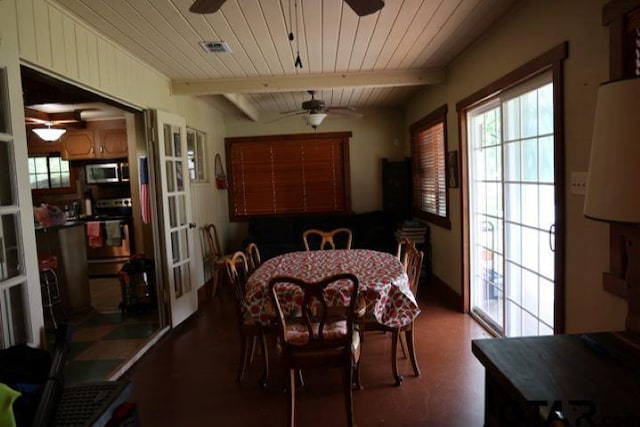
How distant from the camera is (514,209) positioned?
3.02 meters

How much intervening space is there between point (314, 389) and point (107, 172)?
501 centimetres

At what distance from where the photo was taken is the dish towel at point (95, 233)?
19.3ft

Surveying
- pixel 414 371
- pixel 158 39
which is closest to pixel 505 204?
pixel 414 371

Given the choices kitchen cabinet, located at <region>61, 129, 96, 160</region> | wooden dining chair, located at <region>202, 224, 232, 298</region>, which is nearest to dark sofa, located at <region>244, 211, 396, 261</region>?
wooden dining chair, located at <region>202, 224, 232, 298</region>

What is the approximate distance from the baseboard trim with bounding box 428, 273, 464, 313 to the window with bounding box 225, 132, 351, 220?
1966 mm

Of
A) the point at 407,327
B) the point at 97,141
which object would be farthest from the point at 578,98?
the point at 97,141

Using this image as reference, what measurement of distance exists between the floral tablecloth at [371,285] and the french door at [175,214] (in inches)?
48.5

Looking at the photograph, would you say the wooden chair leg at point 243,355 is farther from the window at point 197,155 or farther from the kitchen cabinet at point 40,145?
the kitchen cabinet at point 40,145

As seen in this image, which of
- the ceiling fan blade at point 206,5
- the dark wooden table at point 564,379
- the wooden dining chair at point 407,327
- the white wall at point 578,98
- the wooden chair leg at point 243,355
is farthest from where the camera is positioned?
the wooden chair leg at point 243,355

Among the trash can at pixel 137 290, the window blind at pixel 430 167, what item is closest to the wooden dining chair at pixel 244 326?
the trash can at pixel 137 290

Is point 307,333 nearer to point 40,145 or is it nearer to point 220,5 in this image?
point 220,5

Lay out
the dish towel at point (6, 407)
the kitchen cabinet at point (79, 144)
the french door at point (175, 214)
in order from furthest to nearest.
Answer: the kitchen cabinet at point (79, 144), the french door at point (175, 214), the dish towel at point (6, 407)

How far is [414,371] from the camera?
281 centimetres

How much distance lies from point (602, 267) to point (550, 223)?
0.57 m
